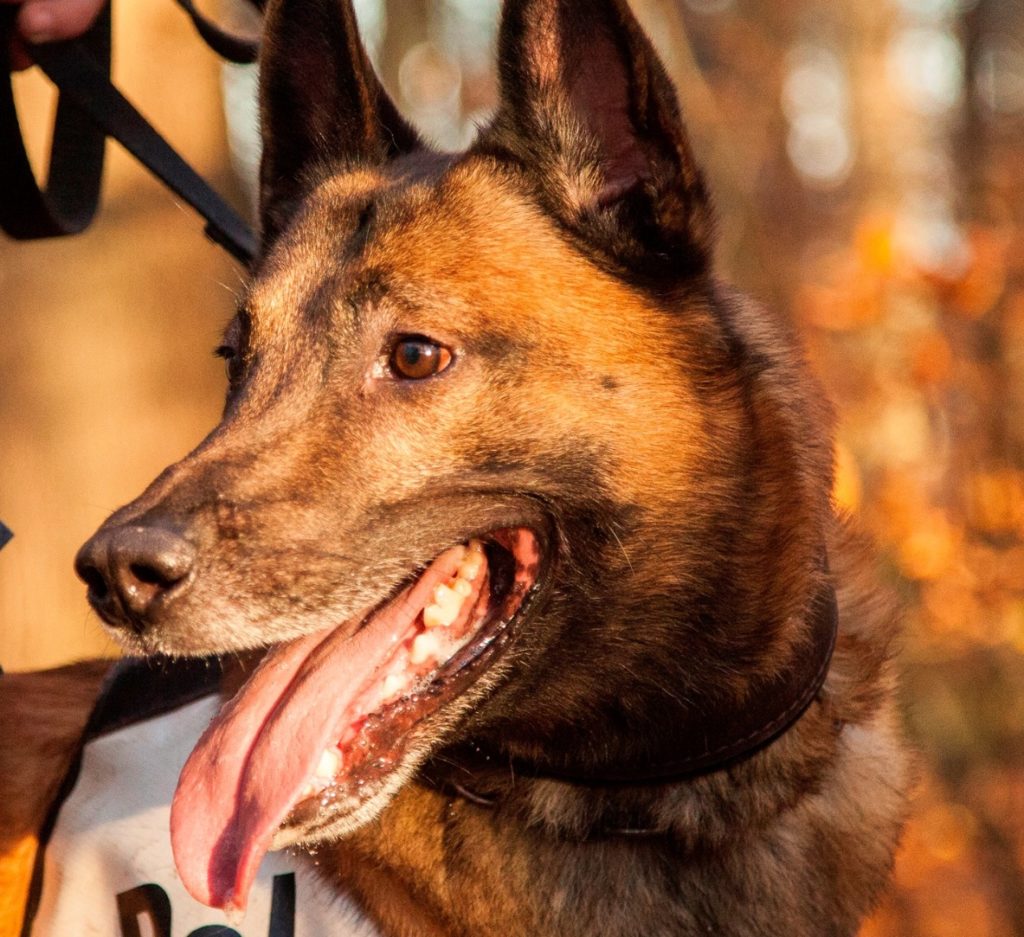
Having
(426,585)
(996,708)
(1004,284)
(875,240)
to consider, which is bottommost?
(996,708)

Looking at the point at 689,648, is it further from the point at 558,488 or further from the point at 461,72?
the point at 461,72

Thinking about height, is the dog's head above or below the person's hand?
below

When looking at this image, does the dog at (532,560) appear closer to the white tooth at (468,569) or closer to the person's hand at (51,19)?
the white tooth at (468,569)

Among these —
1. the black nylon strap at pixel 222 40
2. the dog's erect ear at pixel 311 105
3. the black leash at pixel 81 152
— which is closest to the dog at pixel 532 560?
the dog's erect ear at pixel 311 105

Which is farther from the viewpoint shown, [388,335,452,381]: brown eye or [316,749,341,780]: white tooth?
[388,335,452,381]: brown eye

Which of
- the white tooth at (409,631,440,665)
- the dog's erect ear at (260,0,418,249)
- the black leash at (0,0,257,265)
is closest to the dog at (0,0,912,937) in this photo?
the white tooth at (409,631,440,665)

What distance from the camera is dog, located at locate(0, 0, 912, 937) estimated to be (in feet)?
6.83

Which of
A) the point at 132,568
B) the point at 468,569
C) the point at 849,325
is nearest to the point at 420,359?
the point at 468,569

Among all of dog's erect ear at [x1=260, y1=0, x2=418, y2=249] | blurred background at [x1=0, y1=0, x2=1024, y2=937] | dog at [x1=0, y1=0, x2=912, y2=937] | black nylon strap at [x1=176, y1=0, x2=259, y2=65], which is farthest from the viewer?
blurred background at [x1=0, y1=0, x2=1024, y2=937]

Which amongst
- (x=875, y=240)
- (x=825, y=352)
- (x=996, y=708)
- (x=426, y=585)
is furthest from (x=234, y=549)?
(x=825, y=352)

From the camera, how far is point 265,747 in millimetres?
2049

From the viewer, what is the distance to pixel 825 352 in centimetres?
960

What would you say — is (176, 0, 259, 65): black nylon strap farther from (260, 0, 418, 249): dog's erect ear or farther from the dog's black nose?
the dog's black nose

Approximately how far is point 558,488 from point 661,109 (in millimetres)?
733
